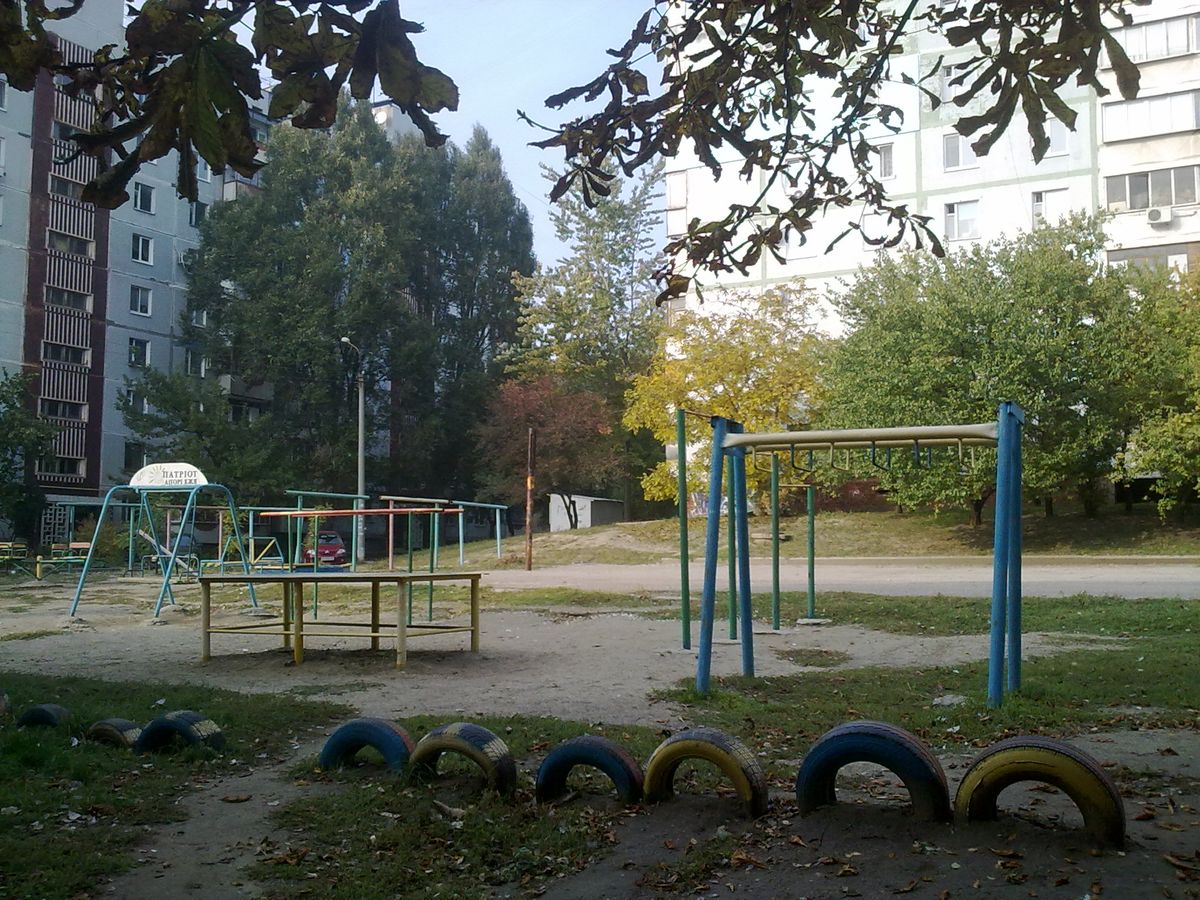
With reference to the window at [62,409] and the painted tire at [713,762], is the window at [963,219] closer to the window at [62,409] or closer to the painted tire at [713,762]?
the window at [62,409]

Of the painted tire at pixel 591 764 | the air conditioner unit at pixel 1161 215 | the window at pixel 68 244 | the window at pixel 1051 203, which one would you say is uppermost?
the window at pixel 1051 203

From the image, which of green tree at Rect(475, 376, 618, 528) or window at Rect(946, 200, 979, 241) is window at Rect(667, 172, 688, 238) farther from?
window at Rect(946, 200, 979, 241)

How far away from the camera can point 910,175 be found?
45.6m

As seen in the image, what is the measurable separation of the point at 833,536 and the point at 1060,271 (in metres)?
10.2

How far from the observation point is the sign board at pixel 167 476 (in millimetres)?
17406

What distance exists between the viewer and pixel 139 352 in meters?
50.9

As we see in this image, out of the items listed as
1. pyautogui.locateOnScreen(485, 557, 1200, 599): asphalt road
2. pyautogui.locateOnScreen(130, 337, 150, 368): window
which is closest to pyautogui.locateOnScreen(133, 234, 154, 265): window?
pyautogui.locateOnScreen(130, 337, 150, 368): window

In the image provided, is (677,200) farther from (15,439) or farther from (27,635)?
(27,635)

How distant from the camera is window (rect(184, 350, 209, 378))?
2104 inches

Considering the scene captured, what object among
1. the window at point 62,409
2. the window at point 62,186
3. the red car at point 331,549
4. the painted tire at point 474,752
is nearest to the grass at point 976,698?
the painted tire at point 474,752

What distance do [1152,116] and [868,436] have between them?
3794cm

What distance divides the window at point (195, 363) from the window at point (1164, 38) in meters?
40.8

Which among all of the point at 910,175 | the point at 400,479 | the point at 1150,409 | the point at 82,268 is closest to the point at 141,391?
the point at 82,268

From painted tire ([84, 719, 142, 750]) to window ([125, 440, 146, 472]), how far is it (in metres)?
46.2
